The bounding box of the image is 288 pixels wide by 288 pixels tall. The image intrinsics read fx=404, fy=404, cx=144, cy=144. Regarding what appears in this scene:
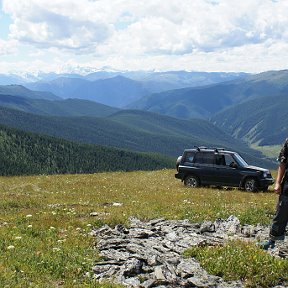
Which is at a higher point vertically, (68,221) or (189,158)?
(189,158)

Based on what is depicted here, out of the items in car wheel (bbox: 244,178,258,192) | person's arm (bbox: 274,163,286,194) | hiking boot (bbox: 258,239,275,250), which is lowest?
car wheel (bbox: 244,178,258,192)

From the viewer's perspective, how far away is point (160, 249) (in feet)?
39.6

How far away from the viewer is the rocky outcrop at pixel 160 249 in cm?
980

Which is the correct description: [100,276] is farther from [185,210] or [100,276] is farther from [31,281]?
[185,210]

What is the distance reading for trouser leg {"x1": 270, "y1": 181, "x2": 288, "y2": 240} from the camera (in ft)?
37.4

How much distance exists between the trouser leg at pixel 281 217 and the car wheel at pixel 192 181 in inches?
772

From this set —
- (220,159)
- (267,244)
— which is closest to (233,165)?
(220,159)

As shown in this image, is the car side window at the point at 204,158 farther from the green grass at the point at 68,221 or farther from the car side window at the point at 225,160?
the green grass at the point at 68,221

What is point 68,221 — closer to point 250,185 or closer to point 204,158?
point 250,185

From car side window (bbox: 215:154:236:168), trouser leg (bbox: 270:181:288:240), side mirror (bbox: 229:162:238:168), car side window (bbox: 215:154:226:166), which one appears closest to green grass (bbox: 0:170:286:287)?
trouser leg (bbox: 270:181:288:240)

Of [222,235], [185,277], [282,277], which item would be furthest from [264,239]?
[185,277]

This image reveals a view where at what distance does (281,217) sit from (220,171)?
748 inches

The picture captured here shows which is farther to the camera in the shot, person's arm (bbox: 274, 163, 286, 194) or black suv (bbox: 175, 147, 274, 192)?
black suv (bbox: 175, 147, 274, 192)

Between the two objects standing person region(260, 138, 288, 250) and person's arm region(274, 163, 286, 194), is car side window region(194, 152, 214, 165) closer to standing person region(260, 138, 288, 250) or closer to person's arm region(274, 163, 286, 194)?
standing person region(260, 138, 288, 250)
